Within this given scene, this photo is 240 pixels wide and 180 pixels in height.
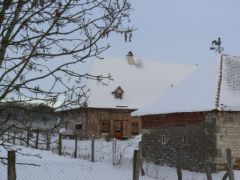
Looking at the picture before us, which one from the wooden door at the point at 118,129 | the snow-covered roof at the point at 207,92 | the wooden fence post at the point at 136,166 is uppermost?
the snow-covered roof at the point at 207,92

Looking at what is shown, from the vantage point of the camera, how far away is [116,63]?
1592 inches

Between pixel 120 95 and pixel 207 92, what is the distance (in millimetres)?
18264

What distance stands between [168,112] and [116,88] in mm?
17445

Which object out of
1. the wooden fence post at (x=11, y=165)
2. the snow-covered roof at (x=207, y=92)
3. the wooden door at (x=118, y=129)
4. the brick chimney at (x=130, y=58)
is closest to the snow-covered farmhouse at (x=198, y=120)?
the snow-covered roof at (x=207, y=92)

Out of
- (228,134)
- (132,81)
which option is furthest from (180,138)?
(132,81)

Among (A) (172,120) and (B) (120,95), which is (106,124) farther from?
(A) (172,120)

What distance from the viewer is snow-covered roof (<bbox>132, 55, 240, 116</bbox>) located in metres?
18.5

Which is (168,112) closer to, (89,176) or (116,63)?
(89,176)

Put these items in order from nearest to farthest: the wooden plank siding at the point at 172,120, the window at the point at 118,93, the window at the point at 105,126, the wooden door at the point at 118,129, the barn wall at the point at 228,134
A: the barn wall at the point at 228,134 → the wooden plank siding at the point at 172,120 → the window at the point at 105,126 → the wooden door at the point at 118,129 → the window at the point at 118,93

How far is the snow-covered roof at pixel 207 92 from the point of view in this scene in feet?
60.8

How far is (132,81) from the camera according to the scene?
1561 inches

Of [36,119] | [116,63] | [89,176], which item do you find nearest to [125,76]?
[116,63]

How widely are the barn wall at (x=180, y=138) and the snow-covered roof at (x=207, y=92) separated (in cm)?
45

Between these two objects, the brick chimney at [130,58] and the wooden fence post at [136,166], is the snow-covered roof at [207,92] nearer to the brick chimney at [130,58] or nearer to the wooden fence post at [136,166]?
the wooden fence post at [136,166]
